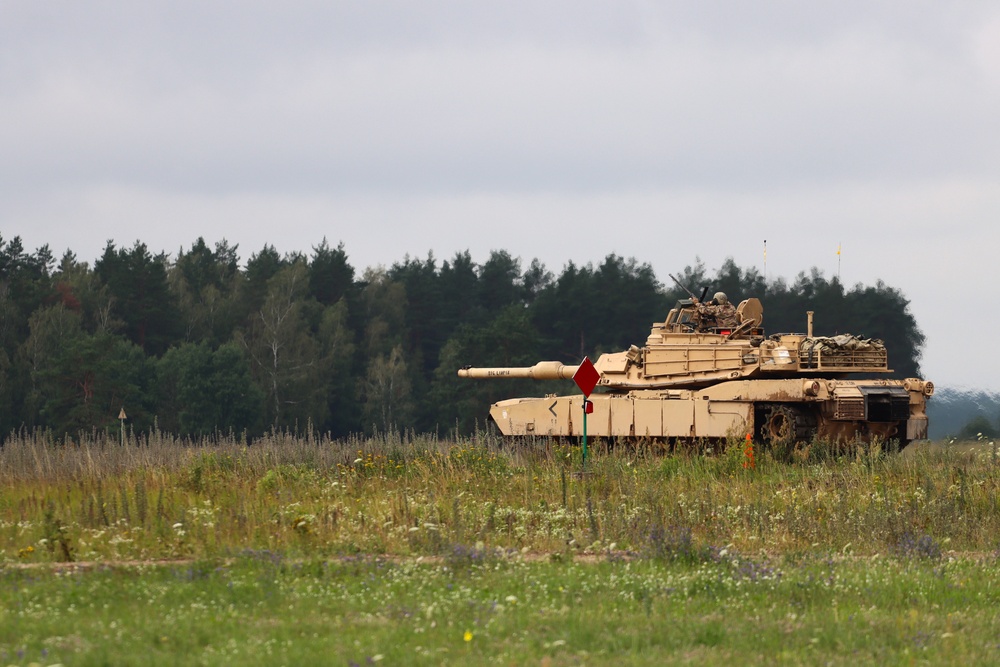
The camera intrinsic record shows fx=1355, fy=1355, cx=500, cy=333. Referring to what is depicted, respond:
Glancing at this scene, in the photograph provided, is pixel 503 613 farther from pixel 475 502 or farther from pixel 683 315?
pixel 683 315

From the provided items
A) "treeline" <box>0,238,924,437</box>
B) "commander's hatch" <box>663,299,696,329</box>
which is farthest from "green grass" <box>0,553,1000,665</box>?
"treeline" <box>0,238,924,437</box>

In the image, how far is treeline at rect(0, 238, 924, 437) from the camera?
55.3 m

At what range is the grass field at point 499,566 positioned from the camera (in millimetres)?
9195

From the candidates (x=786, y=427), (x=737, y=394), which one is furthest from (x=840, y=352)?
(x=737, y=394)

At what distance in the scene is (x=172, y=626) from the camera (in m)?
9.42

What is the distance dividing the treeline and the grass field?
113ft

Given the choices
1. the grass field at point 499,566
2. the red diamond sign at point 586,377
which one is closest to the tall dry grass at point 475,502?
the grass field at point 499,566

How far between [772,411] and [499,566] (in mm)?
13389

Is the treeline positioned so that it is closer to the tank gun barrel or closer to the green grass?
the tank gun barrel

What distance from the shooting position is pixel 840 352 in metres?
25.0

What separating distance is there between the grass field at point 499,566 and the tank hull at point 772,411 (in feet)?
11.3

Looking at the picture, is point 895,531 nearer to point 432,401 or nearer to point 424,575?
point 424,575

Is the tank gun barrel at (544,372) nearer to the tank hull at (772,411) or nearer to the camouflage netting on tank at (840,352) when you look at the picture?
the tank hull at (772,411)

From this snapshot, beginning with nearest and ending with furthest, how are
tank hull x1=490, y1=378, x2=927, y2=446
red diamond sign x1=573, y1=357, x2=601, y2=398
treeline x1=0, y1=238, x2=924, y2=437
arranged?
red diamond sign x1=573, y1=357, x2=601, y2=398 < tank hull x1=490, y1=378, x2=927, y2=446 < treeline x1=0, y1=238, x2=924, y2=437
